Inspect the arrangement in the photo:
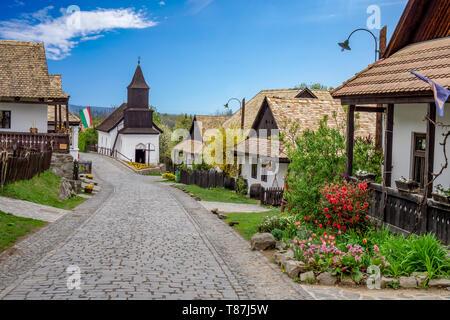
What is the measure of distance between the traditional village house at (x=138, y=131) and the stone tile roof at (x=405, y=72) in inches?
2175

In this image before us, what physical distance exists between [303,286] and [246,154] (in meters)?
23.9

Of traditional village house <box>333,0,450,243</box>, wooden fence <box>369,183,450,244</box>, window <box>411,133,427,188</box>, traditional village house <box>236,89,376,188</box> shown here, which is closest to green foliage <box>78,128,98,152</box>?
traditional village house <box>236,89,376,188</box>

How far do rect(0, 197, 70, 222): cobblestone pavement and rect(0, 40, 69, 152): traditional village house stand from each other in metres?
9.58

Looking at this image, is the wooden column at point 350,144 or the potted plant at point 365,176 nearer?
the potted plant at point 365,176

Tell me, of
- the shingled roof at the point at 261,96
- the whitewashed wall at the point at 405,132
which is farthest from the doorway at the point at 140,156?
the whitewashed wall at the point at 405,132

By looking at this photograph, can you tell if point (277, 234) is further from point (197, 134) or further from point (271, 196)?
point (197, 134)

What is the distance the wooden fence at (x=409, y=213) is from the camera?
1044cm

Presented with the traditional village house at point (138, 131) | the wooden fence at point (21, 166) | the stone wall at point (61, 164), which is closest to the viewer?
the wooden fence at point (21, 166)

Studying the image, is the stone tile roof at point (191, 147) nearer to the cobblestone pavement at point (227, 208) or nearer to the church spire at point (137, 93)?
the church spire at point (137, 93)

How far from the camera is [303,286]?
9.23m

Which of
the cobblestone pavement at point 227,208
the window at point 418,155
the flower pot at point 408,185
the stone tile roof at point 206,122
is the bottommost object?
the cobblestone pavement at point 227,208

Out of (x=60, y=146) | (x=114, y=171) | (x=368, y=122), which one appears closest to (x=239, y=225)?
(x=60, y=146)

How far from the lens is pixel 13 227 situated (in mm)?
13695

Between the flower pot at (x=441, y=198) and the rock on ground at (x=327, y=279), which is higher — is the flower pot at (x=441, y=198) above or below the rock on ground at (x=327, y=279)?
above
